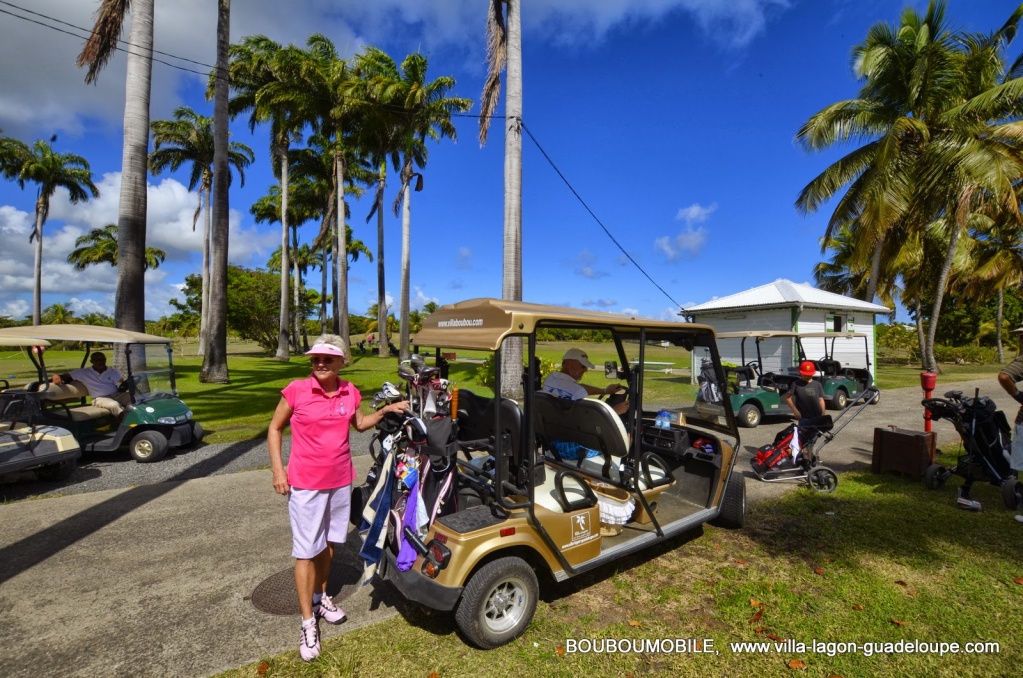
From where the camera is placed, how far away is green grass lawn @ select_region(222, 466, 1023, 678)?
2820 mm

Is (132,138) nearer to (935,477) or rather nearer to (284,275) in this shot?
(935,477)

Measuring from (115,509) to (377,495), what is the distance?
4.16m

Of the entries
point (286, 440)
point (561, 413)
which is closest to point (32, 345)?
point (286, 440)

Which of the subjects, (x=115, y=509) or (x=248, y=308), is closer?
(x=115, y=509)

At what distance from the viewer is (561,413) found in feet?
13.0

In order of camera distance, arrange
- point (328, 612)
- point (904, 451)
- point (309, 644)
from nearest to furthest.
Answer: point (309, 644) → point (328, 612) → point (904, 451)

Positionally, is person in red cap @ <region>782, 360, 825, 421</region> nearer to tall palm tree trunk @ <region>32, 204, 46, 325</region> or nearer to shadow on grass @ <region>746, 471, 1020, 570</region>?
shadow on grass @ <region>746, 471, 1020, 570</region>

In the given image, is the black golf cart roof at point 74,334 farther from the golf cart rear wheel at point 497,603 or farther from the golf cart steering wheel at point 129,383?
the golf cart rear wheel at point 497,603

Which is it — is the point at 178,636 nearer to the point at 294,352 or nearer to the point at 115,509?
the point at 115,509

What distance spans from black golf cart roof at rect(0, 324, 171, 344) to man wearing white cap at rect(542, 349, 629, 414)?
606 centimetres

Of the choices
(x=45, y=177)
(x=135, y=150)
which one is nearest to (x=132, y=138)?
(x=135, y=150)

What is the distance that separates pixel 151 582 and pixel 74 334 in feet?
15.0

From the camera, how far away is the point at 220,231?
1625 centimetres

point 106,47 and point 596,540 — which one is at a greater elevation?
point 106,47
